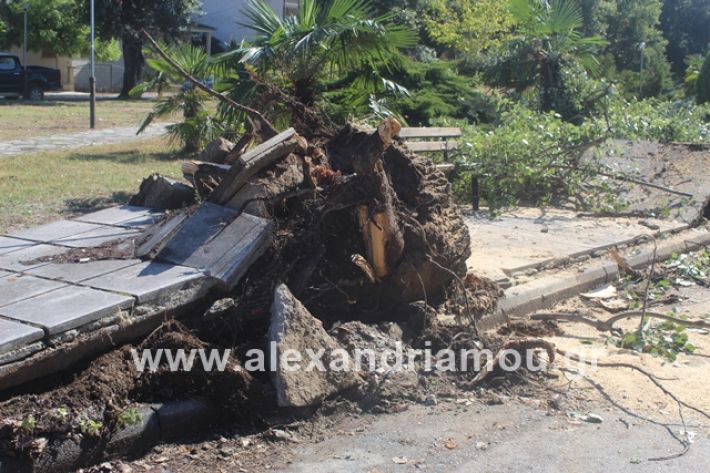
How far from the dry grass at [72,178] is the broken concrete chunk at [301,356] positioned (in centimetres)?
409

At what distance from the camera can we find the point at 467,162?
36.5 feet

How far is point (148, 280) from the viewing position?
16.6ft

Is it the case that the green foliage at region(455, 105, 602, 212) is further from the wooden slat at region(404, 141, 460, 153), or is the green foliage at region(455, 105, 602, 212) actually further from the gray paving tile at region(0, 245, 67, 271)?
the gray paving tile at region(0, 245, 67, 271)

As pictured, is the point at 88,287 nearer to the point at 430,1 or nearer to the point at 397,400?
the point at 397,400

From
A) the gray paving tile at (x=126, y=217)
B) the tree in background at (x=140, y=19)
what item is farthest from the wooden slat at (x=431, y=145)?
the tree in background at (x=140, y=19)

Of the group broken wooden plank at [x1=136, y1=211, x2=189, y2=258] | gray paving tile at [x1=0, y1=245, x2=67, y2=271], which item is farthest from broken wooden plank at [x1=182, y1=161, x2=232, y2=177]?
gray paving tile at [x1=0, y1=245, x2=67, y2=271]

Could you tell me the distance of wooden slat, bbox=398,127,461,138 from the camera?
1093 cm

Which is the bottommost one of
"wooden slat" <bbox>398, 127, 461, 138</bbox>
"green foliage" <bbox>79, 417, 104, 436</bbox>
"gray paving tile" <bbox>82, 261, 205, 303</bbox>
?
"green foliage" <bbox>79, 417, 104, 436</bbox>

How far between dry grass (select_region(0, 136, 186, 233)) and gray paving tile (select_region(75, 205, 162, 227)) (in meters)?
1.42

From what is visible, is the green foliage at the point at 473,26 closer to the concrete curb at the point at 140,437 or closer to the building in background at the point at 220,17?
the building in background at the point at 220,17

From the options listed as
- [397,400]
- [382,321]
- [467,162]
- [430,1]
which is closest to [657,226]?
[467,162]

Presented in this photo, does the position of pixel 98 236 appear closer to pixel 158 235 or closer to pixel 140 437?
pixel 158 235

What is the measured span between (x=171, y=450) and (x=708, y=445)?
272 centimetres

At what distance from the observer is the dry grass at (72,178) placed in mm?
9156
